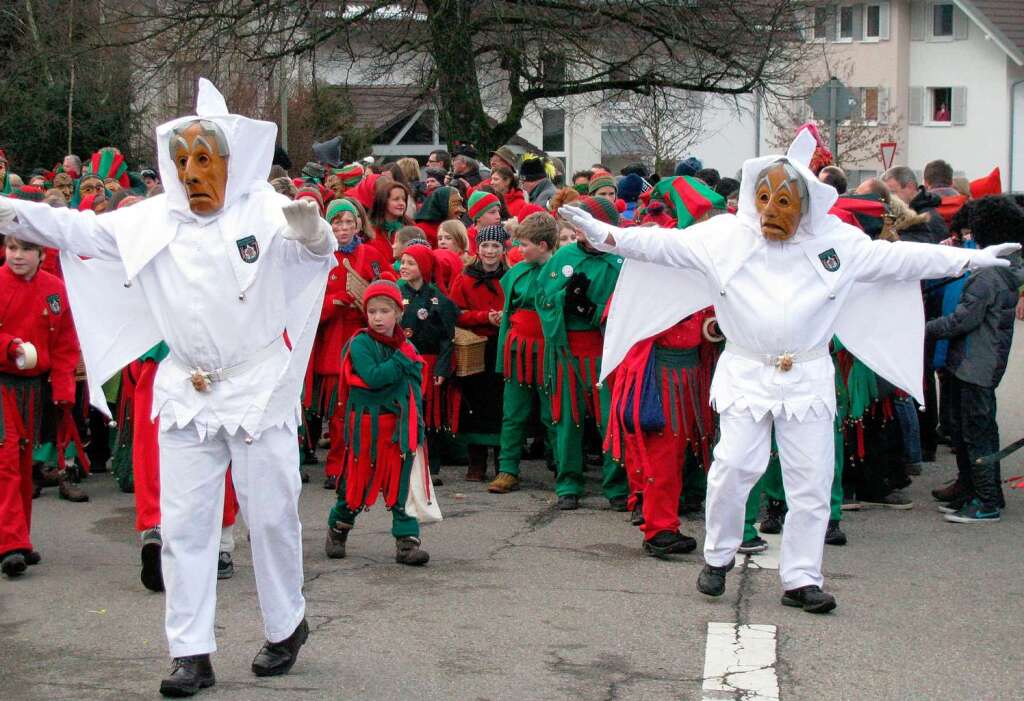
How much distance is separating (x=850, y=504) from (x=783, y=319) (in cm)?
308

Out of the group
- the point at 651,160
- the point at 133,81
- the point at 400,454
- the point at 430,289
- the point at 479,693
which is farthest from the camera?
the point at 651,160

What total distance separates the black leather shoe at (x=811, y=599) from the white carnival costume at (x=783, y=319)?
3cm

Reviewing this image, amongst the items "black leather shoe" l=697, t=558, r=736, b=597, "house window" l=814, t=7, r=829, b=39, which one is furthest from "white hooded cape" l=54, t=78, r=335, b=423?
"house window" l=814, t=7, r=829, b=39

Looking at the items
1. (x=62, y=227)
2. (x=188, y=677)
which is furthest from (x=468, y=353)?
(x=188, y=677)

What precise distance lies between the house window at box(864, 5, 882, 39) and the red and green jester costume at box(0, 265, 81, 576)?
164ft

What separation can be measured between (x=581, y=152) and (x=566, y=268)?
4541 cm

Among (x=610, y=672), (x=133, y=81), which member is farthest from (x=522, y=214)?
(x=133, y=81)

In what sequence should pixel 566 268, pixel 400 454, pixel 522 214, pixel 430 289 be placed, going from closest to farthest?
pixel 400 454 < pixel 566 268 < pixel 430 289 < pixel 522 214

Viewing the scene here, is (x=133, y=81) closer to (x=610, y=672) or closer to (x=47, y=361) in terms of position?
(x=47, y=361)

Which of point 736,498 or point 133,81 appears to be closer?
point 736,498

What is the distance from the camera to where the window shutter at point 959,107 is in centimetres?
5328

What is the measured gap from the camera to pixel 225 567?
7586 mm

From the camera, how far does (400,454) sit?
25.6 feet

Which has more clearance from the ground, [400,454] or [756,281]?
[756,281]
